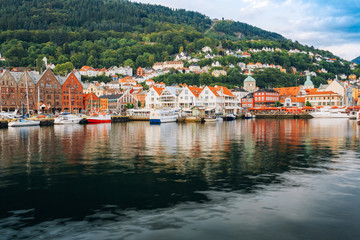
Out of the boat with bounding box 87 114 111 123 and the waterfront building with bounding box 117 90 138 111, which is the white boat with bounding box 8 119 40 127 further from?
the waterfront building with bounding box 117 90 138 111

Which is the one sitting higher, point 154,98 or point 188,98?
point 154,98

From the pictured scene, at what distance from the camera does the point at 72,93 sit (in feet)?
365

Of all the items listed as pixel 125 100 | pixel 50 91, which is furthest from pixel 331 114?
pixel 50 91

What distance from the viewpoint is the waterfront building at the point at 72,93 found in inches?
4257

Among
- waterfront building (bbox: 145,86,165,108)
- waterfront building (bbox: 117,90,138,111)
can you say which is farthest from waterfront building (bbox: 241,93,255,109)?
waterfront building (bbox: 117,90,138,111)

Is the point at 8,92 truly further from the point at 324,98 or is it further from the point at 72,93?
the point at 324,98

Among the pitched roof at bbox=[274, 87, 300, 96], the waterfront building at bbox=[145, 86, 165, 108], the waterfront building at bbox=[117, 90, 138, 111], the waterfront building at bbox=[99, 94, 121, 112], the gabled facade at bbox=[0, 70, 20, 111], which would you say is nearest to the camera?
the gabled facade at bbox=[0, 70, 20, 111]

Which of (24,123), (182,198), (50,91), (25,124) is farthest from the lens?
A: (50,91)

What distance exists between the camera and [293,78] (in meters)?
184

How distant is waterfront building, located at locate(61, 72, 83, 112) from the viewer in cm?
10812

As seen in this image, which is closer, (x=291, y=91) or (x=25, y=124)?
(x=25, y=124)

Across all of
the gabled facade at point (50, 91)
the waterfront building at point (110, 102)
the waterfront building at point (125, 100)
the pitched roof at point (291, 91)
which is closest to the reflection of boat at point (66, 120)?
the gabled facade at point (50, 91)

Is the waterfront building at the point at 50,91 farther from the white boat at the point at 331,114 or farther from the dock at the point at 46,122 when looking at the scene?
the white boat at the point at 331,114

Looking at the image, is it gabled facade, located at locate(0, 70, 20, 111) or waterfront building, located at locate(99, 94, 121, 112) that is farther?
waterfront building, located at locate(99, 94, 121, 112)
